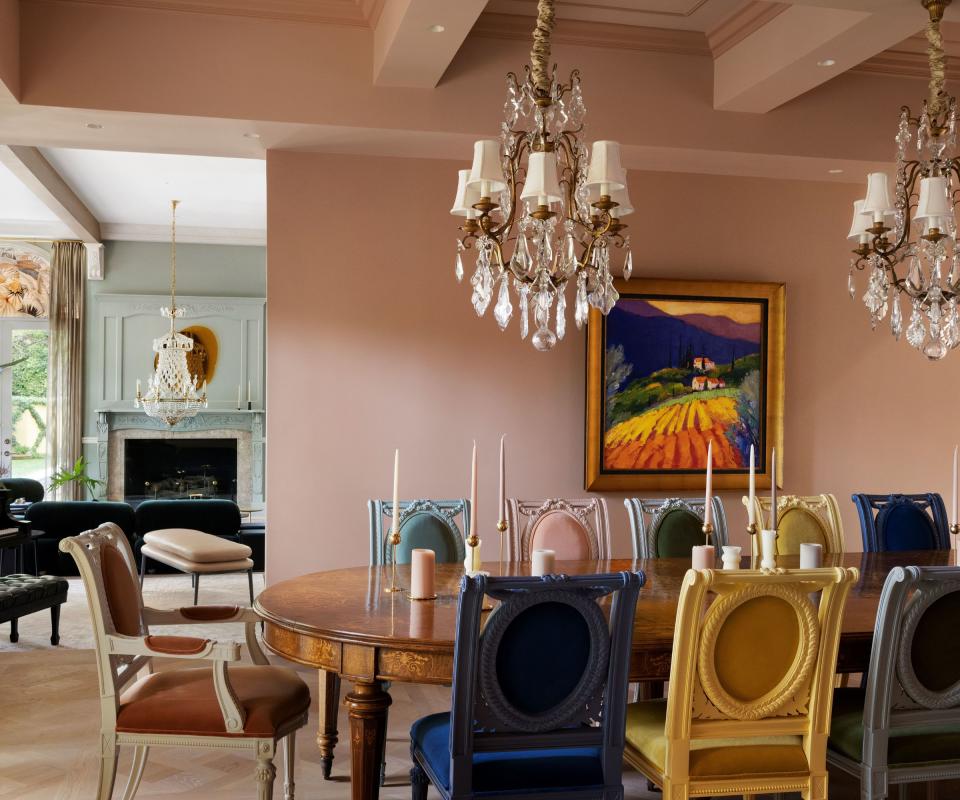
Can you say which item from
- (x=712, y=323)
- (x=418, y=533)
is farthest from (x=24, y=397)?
(x=418, y=533)

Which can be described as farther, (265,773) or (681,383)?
(681,383)

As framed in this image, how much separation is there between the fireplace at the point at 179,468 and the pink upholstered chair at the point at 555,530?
7466 mm

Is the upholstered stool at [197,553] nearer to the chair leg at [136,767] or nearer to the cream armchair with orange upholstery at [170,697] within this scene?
the chair leg at [136,767]

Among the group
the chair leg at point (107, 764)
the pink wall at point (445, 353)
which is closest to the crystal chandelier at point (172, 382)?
the pink wall at point (445, 353)

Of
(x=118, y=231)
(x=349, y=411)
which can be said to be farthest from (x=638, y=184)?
(x=118, y=231)

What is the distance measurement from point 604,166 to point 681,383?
2.62 meters

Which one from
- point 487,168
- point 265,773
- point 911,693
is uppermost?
point 487,168

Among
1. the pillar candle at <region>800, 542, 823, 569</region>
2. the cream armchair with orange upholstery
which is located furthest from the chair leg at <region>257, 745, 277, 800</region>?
the pillar candle at <region>800, 542, 823, 569</region>

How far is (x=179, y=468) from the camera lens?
36.3ft

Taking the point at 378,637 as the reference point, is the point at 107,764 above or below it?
below

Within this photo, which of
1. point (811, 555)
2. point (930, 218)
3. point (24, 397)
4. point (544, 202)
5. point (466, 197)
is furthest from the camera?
point (24, 397)

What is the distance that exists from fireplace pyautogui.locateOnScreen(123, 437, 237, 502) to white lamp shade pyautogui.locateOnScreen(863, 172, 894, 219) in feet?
27.6

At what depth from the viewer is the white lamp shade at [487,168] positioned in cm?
325

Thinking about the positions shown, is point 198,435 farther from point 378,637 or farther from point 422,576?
point 378,637
